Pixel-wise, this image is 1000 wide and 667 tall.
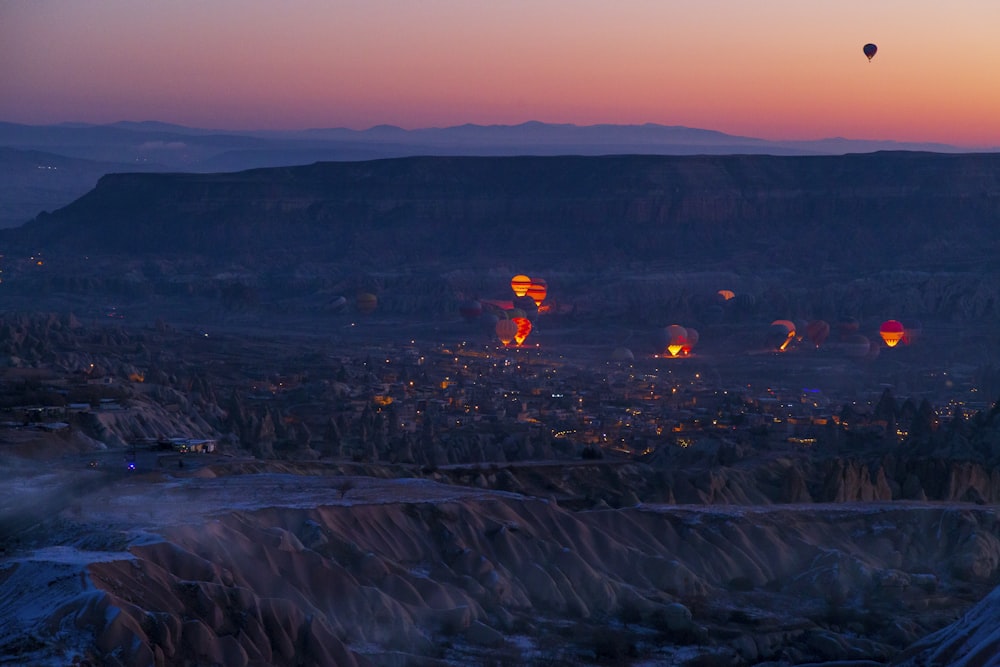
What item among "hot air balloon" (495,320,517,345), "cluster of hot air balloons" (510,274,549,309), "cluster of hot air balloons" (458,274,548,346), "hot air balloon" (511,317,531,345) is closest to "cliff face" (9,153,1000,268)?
"cluster of hot air balloons" (510,274,549,309)

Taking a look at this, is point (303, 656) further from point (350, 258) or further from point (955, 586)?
point (350, 258)

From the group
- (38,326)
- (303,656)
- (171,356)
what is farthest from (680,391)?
(303,656)

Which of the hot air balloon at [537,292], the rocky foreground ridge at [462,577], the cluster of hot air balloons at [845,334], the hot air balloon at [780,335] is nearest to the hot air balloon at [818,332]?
the cluster of hot air balloons at [845,334]

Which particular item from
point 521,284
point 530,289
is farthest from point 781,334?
point 521,284

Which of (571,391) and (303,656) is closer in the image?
(303,656)

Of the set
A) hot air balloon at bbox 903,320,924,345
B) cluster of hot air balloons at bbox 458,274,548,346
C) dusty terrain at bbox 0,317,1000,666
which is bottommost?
cluster of hot air balloons at bbox 458,274,548,346

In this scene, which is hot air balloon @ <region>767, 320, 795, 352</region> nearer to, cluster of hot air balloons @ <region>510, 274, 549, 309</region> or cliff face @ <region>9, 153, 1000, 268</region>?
cluster of hot air balloons @ <region>510, 274, 549, 309</region>
